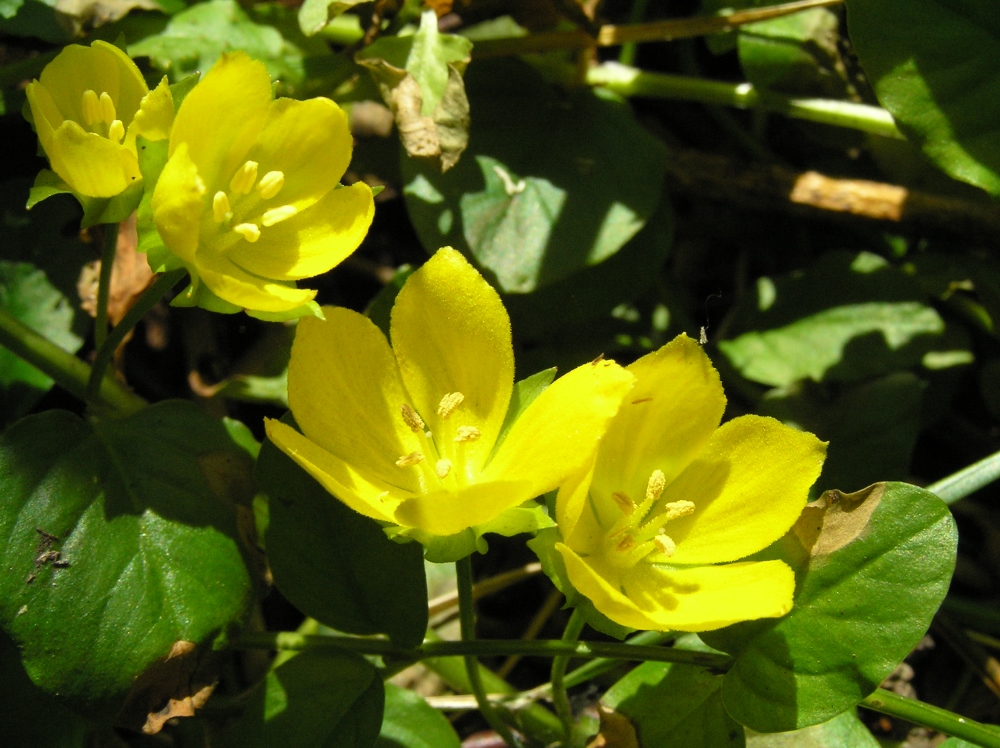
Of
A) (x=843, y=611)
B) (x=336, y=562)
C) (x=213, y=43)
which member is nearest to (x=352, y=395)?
(x=336, y=562)

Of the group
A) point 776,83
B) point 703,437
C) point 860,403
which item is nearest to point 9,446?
point 703,437

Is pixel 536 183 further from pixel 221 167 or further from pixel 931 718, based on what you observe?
pixel 931 718

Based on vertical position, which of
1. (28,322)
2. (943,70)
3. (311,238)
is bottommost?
(28,322)

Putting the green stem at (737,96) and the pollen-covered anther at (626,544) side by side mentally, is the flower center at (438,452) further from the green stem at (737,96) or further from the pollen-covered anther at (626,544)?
the green stem at (737,96)

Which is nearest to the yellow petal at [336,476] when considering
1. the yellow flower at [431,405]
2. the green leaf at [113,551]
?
the yellow flower at [431,405]

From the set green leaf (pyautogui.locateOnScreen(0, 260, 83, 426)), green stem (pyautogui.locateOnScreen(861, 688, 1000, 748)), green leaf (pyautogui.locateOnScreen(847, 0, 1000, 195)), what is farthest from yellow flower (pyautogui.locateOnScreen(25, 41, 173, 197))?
green stem (pyautogui.locateOnScreen(861, 688, 1000, 748))
